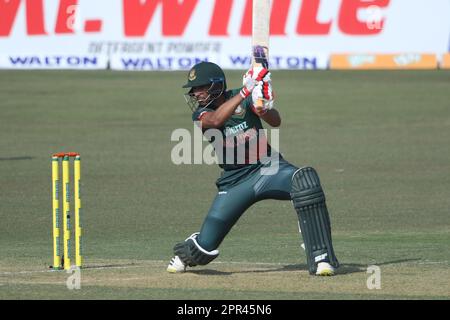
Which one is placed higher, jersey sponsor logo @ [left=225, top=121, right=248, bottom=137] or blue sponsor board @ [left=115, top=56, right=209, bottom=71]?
blue sponsor board @ [left=115, top=56, right=209, bottom=71]

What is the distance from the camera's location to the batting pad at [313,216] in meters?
10.5

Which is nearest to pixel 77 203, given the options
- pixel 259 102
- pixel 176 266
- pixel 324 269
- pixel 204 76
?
pixel 176 266

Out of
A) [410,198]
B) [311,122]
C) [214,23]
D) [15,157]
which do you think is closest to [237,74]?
[214,23]

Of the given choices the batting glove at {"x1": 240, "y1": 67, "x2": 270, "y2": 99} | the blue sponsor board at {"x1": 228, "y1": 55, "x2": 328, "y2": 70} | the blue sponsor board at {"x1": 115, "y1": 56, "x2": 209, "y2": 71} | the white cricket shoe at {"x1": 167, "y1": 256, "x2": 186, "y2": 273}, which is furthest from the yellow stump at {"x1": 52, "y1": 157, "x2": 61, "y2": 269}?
the blue sponsor board at {"x1": 115, "y1": 56, "x2": 209, "y2": 71}

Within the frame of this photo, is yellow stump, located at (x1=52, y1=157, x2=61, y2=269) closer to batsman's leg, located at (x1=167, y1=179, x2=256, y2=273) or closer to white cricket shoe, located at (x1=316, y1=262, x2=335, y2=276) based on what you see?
batsman's leg, located at (x1=167, y1=179, x2=256, y2=273)

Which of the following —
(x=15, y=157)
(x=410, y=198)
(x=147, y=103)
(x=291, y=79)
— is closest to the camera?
(x=410, y=198)

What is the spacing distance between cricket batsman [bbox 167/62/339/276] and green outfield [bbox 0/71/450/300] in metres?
0.25

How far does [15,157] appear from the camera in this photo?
23.7 m

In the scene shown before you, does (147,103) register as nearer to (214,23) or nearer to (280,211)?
(214,23)

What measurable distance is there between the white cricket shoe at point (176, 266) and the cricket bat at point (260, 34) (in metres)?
1.95

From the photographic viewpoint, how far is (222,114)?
10320 millimetres

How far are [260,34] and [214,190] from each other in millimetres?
7527

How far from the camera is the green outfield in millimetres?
10398

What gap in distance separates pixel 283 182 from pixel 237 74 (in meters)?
30.7
